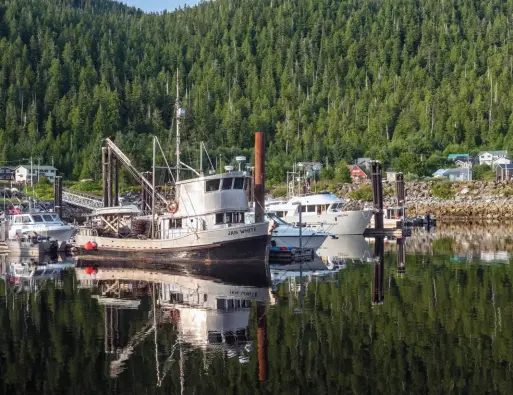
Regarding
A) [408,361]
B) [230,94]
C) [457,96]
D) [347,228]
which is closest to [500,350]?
[408,361]

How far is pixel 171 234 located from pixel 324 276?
9.92 metres

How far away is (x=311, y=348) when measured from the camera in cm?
1912

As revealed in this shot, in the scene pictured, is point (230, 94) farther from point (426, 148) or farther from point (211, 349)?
point (211, 349)

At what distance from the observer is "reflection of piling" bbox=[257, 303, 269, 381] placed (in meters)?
16.9

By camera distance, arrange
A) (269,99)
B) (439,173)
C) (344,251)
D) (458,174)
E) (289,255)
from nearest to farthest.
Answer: (289,255), (344,251), (458,174), (439,173), (269,99)

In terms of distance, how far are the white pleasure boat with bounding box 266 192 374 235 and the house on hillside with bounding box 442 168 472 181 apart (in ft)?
176

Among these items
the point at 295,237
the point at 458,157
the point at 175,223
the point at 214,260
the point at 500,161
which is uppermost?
the point at 458,157

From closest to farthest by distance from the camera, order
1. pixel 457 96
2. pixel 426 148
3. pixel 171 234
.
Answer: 1. pixel 171 234
2. pixel 426 148
3. pixel 457 96

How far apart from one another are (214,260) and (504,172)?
8645 centimetres

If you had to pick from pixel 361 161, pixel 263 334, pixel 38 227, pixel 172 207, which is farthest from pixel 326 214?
pixel 361 161

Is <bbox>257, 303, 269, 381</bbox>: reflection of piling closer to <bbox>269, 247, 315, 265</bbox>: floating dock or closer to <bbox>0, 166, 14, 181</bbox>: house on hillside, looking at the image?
<bbox>269, 247, 315, 265</bbox>: floating dock

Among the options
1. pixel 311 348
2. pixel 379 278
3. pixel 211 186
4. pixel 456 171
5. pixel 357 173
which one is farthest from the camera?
pixel 357 173

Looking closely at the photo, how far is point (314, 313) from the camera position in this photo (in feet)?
78.1

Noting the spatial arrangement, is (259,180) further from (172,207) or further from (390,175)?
(390,175)
